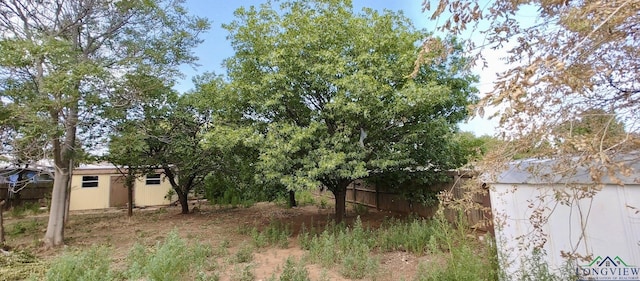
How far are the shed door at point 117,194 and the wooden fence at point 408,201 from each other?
34.9 ft

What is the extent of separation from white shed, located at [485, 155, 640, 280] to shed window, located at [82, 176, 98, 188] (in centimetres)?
1666

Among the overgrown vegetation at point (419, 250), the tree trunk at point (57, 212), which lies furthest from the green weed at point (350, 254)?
the tree trunk at point (57, 212)

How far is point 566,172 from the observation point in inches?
77.3

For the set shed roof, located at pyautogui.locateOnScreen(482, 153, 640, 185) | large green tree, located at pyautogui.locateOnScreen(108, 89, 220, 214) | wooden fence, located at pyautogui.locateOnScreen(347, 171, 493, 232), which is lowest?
wooden fence, located at pyautogui.locateOnScreen(347, 171, 493, 232)

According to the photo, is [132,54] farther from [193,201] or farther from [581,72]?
[193,201]

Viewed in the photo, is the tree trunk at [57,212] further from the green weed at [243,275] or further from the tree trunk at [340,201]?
the tree trunk at [340,201]

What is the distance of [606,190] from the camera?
2395 millimetres

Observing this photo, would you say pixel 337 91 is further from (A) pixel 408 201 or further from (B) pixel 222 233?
(B) pixel 222 233

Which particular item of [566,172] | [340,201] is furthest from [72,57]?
[566,172]

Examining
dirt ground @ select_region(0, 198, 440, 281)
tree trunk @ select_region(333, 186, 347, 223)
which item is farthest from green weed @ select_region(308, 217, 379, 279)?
tree trunk @ select_region(333, 186, 347, 223)

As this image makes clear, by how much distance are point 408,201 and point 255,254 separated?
171 inches

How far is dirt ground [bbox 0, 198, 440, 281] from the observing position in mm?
4623

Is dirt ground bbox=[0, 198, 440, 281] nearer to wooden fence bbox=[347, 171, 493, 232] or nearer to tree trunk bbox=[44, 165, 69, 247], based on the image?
tree trunk bbox=[44, 165, 69, 247]

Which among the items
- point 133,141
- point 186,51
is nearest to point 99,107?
point 133,141
